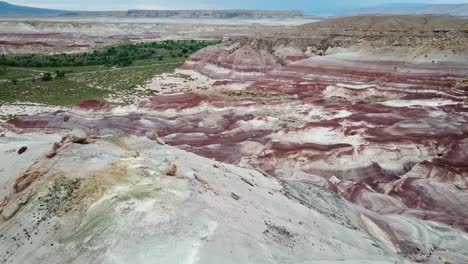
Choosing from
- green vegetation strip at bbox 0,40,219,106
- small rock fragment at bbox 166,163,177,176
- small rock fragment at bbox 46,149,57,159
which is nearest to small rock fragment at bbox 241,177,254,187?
small rock fragment at bbox 166,163,177,176

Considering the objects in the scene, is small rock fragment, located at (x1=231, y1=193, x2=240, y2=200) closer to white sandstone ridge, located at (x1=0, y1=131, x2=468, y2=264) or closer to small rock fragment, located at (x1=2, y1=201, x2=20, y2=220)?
white sandstone ridge, located at (x1=0, y1=131, x2=468, y2=264)

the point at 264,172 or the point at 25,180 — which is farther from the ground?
the point at 25,180

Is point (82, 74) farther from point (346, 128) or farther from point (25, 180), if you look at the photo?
point (25, 180)

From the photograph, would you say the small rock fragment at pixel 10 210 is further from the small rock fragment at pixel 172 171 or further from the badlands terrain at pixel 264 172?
the small rock fragment at pixel 172 171

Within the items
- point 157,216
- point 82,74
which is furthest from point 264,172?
point 82,74

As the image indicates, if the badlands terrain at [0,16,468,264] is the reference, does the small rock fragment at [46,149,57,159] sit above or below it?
above

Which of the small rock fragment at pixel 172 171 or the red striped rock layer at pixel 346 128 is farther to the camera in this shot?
the red striped rock layer at pixel 346 128

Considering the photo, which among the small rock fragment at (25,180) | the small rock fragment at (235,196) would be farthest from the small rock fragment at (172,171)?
the small rock fragment at (25,180)
